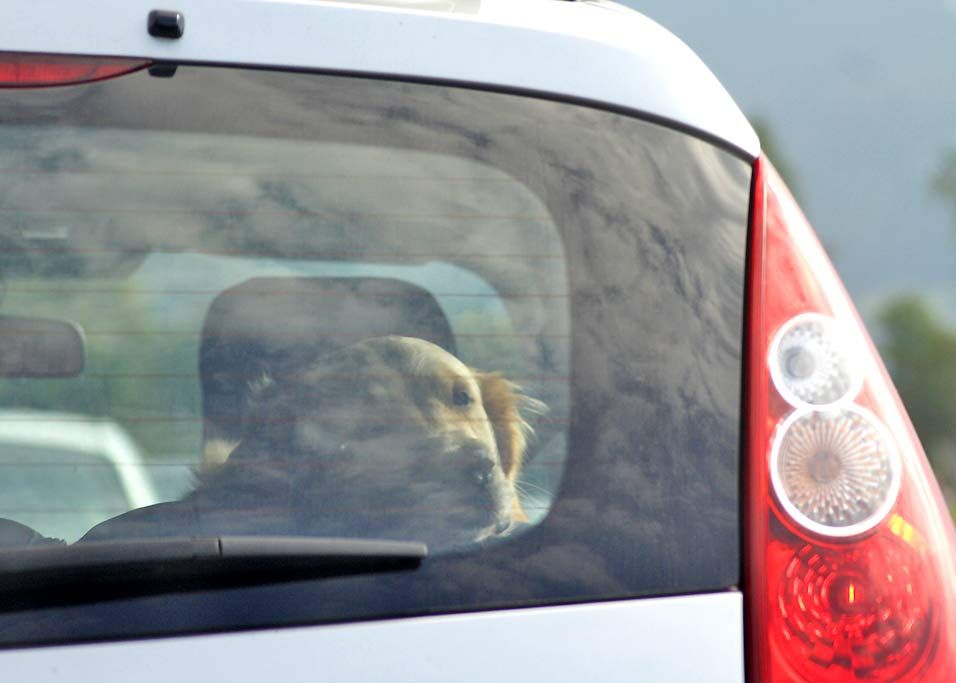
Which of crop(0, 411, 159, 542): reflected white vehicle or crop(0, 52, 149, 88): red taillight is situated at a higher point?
crop(0, 52, 149, 88): red taillight

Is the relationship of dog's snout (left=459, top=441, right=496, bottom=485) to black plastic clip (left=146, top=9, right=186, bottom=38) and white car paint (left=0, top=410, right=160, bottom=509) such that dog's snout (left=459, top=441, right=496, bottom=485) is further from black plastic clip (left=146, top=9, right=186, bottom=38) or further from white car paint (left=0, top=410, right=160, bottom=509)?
black plastic clip (left=146, top=9, right=186, bottom=38)

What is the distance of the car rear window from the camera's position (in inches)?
54.3

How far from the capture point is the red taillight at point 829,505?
4.54ft

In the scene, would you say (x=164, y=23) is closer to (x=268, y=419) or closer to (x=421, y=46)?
(x=421, y=46)

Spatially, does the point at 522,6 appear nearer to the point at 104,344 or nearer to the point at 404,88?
the point at 404,88

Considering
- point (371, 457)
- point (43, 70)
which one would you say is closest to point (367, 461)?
point (371, 457)

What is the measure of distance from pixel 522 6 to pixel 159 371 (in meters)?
0.63

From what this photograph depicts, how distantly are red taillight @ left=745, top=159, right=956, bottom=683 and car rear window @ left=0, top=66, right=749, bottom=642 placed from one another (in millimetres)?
40

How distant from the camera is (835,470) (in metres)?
1.43

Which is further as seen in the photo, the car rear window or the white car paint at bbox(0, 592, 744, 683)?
the car rear window

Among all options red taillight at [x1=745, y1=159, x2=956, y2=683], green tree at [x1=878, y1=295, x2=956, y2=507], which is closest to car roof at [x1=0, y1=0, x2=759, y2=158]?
red taillight at [x1=745, y1=159, x2=956, y2=683]

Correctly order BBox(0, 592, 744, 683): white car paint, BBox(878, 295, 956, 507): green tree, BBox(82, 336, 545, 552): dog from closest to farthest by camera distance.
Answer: BBox(0, 592, 744, 683): white car paint
BBox(82, 336, 545, 552): dog
BBox(878, 295, 956, 507): green tree

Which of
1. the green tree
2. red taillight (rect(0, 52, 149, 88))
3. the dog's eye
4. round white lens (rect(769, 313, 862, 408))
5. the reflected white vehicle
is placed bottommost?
the green tree

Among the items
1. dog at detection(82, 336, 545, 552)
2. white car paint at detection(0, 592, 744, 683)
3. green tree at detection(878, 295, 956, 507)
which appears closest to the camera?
white car paint at detection(0, 592, 744, 683)
